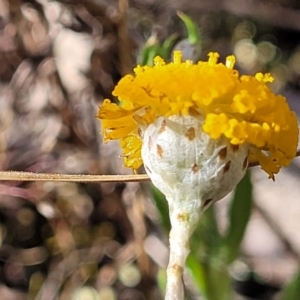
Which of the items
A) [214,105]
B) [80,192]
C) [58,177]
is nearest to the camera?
[214,105]

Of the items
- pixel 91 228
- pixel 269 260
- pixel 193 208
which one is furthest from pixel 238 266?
pixel 193 208

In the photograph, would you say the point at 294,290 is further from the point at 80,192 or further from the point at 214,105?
the point at 80,192

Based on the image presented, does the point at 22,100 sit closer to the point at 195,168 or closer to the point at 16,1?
the point at 16,1

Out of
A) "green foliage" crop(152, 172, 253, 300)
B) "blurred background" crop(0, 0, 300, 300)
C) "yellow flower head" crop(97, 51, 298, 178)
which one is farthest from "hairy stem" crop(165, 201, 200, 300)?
"blurred background" crop(0, 0, 300, 300)

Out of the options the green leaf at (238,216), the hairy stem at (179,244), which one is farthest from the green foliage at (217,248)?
the hairy stem at (179,244)

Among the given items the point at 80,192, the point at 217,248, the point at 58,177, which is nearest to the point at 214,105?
the point at 58,177

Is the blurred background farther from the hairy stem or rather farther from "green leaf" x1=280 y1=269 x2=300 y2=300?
the hairy stem
